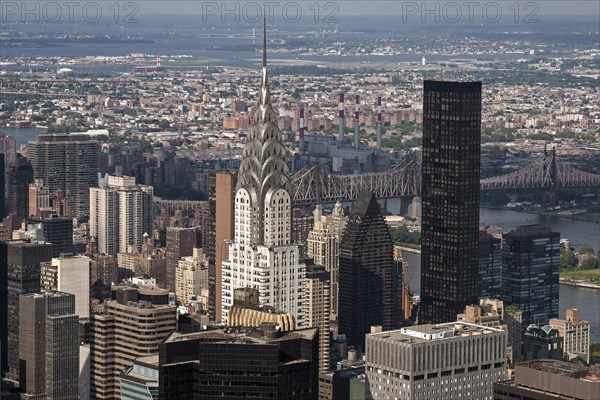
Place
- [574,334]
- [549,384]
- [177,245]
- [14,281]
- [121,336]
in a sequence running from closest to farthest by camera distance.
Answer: [549,384], [121,336], [14,281], [574,334], [177,245]

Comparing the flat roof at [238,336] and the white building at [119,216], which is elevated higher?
the flat roof at [238,336]

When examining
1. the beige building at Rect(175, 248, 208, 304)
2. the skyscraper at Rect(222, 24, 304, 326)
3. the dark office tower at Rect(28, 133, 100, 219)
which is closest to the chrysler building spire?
the skyscraper at Rect(222, 24, 304, 326)

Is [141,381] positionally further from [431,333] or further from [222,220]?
[222,220]

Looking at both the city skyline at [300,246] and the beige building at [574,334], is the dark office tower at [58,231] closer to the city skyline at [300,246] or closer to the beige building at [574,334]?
the city skyline at [300,246]

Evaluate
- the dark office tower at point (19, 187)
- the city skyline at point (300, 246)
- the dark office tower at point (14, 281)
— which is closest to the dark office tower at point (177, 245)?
the city skyline at point (300, 246)

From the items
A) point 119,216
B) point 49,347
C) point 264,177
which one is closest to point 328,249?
point 49,347

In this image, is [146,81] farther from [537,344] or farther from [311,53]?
[537,344]
